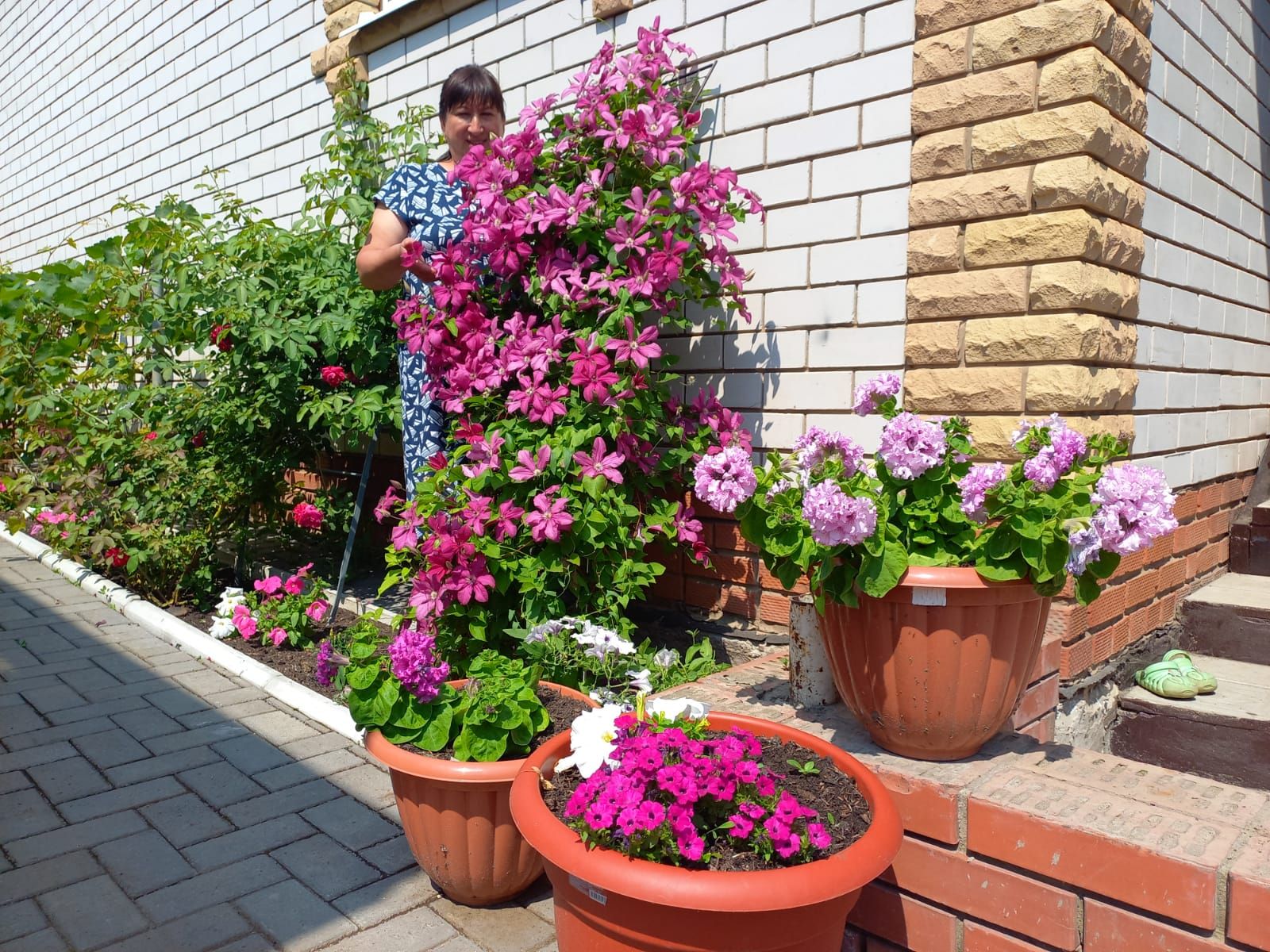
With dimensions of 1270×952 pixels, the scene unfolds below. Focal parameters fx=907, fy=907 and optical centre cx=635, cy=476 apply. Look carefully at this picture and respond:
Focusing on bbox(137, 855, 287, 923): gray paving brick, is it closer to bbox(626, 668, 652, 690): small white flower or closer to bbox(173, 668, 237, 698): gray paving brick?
bbox(626, 668, 652, 690): small white flower

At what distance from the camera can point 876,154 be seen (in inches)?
107

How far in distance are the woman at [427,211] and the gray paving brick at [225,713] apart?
112cm

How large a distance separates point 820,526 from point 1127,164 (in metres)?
1.62

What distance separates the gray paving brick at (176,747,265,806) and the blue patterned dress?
42.1 inches

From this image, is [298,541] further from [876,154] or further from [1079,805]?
[1079,805]

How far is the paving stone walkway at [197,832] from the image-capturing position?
6.88 ft

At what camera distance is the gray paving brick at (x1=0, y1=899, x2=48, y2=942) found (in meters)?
2.07

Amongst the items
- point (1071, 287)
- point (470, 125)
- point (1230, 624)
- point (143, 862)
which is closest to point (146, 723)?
point (143, 862)

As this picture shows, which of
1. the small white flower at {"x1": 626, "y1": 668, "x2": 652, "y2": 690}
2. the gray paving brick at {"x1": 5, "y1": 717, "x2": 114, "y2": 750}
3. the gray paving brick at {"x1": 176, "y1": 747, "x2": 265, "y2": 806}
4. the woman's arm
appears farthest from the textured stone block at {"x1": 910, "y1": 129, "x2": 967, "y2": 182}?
the gray paving brick at {"x1": 5, "y1": 717, "x2": 114, "y2": 750}

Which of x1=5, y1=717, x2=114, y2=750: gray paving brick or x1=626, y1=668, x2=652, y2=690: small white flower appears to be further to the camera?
x1=5, y1=717, x2=114, y2=750: gray paving brick

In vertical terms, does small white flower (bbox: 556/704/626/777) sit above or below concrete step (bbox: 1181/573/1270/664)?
above

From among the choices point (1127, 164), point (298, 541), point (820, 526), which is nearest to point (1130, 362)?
point (1127, 164)

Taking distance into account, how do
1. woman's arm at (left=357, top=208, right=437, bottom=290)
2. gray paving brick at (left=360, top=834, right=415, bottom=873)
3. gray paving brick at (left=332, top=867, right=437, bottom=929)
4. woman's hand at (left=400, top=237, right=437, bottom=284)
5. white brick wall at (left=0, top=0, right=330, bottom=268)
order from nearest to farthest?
gray paving brick at (left=332, top=867, right=437, bottom=929) < gray paving brick at (left=360, top=834, right=415, bottom=873) < woman's hand at (left=400, top=237, right=437, bottom=284) < woman's arm at (left=357, top=208, right=437, bottom=290) < white brick wall at (left=0, top=0, right=330, bottom=268)

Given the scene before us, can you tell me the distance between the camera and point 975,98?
247 centimetres
